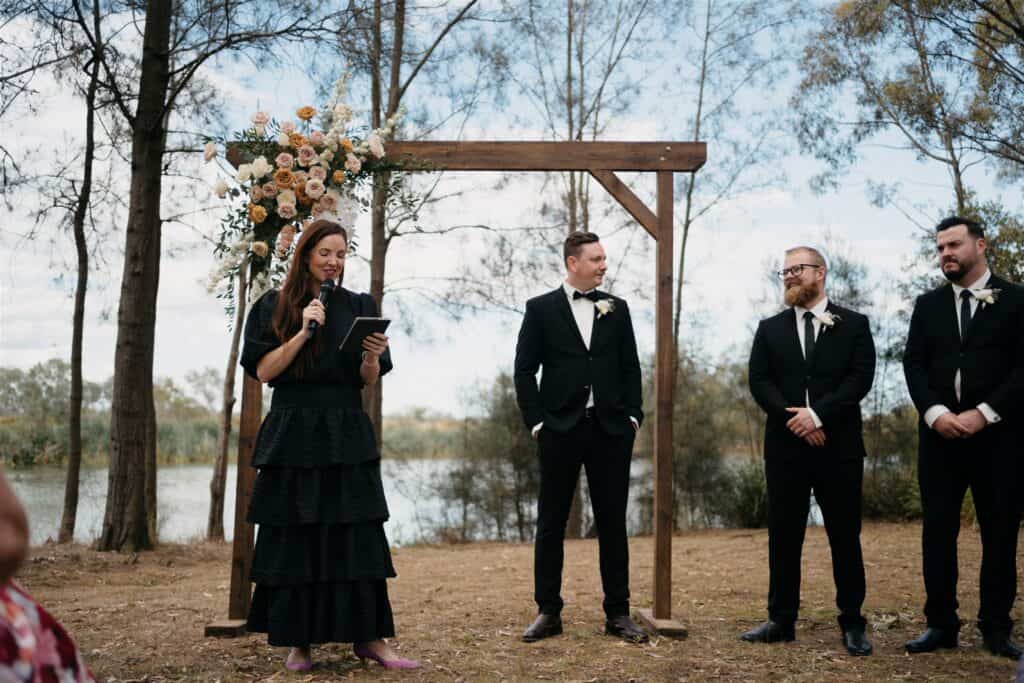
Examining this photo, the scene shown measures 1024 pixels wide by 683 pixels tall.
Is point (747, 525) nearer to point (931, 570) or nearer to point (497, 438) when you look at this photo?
point (497, 438)

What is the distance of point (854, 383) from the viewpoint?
4.82m

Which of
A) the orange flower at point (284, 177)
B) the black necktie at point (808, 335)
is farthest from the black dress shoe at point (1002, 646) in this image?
the orange flower at point (284, 177)

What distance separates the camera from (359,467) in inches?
169

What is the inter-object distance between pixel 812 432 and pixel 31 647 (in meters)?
3.90

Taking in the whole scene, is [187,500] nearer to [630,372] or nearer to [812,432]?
[630,372]

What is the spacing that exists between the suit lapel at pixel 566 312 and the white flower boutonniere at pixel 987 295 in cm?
195

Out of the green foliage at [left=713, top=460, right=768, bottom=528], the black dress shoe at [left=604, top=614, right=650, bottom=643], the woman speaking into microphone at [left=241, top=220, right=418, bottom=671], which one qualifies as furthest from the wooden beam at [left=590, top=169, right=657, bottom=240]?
the green foliage at [left=713, top=460, right=768, bottom=528]

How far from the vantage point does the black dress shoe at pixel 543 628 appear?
5078mm

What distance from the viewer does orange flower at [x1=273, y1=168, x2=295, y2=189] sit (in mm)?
4941

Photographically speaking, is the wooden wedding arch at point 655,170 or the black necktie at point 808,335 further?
the wooden wedding arch at point 655,170

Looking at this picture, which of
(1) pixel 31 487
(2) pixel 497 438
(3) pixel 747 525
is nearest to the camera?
(1) pixel 31 487

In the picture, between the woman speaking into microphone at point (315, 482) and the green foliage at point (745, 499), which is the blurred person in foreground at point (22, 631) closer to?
the woman speaking into microphone at point (315, 482)

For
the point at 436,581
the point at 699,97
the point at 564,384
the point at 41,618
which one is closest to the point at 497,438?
the point at 699,97

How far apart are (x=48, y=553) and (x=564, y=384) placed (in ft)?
21.5
